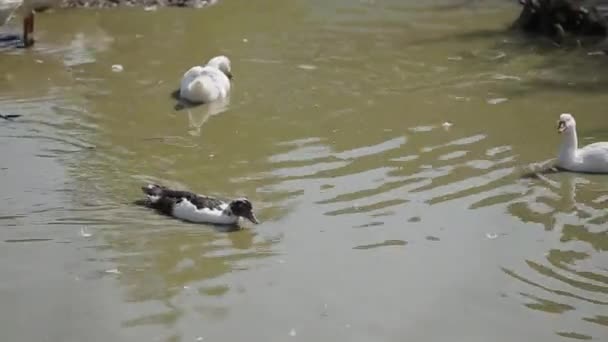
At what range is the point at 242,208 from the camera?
646 cm

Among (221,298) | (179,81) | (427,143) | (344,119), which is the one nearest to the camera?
(221,298)

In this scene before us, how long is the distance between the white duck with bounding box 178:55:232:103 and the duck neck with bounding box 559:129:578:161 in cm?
342

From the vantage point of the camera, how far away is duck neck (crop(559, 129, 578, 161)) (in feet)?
25.5

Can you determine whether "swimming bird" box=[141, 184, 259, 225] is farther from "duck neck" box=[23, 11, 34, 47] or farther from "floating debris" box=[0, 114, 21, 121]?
"duck neck" box=[23, 11, 34, 47]

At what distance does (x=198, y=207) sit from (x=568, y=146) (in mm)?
2966

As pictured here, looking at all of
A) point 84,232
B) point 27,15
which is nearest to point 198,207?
point 84,232

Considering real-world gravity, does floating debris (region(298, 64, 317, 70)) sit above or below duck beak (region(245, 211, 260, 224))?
above

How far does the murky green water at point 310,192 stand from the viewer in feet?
18.1

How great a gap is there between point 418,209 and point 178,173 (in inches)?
75.2

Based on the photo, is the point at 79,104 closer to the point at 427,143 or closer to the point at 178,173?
the point at 178,173

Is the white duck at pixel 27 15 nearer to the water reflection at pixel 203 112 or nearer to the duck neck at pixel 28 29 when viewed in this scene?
the duck neck at pixel 28 29

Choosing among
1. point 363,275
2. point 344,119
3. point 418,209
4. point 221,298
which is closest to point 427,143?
point 344,119

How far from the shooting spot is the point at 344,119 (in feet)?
29.8

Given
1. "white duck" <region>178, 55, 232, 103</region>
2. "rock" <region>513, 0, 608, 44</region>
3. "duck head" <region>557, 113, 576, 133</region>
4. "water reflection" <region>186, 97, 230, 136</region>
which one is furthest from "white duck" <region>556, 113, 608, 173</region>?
"rock" <region>513, 0, 608, 44</region>
